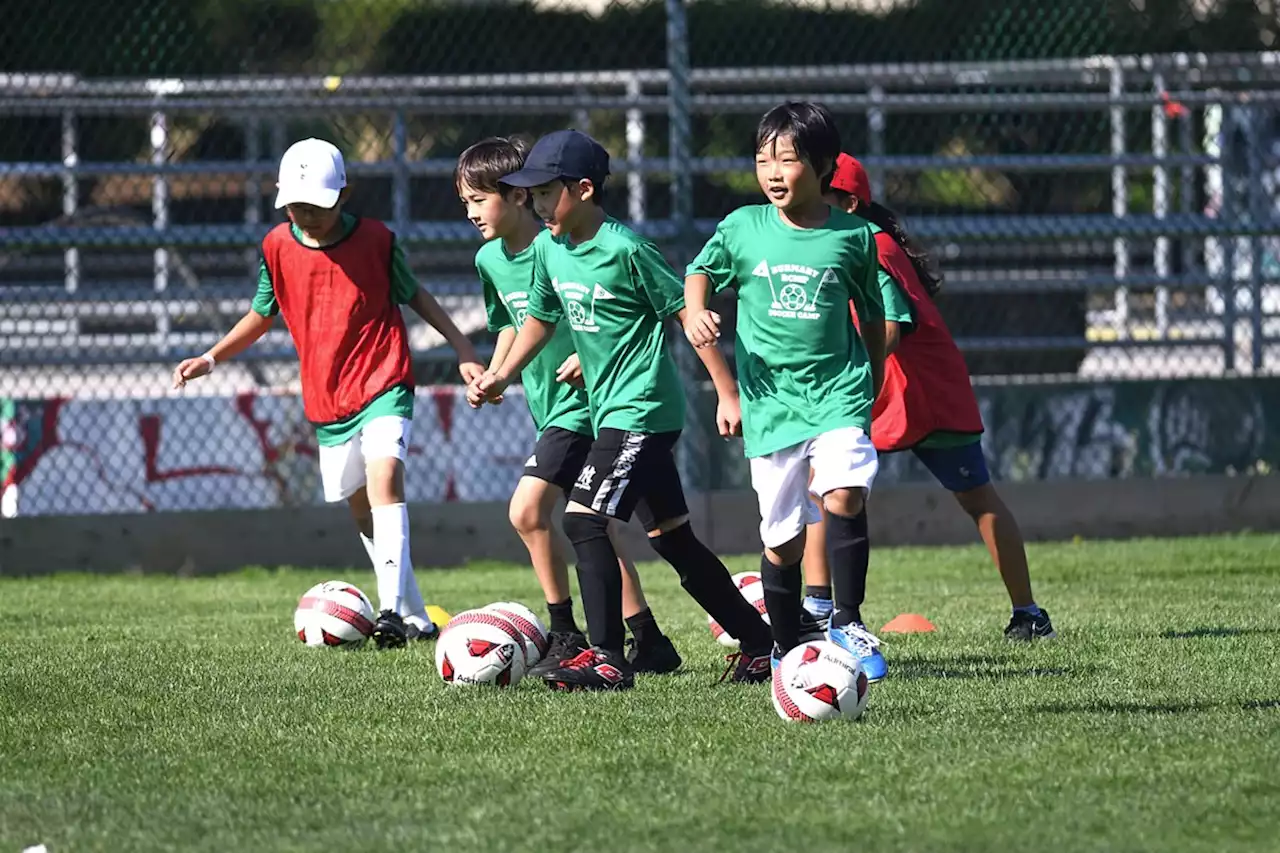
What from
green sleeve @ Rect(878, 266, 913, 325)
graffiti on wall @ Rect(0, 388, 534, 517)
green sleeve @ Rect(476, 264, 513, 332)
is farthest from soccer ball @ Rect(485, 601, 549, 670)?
graffiti on wall @ Rect(0, 388, 534, 517)

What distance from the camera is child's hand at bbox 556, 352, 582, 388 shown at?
643 cm

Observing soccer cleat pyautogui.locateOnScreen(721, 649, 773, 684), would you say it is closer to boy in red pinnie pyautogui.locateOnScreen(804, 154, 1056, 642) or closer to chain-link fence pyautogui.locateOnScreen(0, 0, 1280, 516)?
boy in red pinnie pyautogui.locateOnScreen(804, 154, 1056, 642)

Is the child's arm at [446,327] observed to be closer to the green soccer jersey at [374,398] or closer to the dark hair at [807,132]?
the green soccer jersey at [374,398]

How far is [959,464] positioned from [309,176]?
2.76 meters

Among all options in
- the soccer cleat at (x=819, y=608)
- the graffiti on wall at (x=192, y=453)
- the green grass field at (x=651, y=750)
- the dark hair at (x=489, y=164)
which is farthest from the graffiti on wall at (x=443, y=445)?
the dark hair at (x=489, y=164)

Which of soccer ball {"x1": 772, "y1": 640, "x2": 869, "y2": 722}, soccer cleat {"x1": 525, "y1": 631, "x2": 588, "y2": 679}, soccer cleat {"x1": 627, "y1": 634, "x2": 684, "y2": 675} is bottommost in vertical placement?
soccer cleat {"x1": 627, "y1": 634, "x2": 684, "y2": 675}

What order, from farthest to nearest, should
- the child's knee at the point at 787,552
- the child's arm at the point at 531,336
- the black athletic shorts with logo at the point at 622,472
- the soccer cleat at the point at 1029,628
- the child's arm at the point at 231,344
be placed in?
the child's arm at the point at 231,344 < the soccer cleat at the point at 1029,628 < the child's arm at the point at 531,336 < the black athletic shorts with logo at the point at 622,472 < the child's knee at the point at 787,552

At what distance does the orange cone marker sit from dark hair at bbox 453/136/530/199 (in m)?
2.35

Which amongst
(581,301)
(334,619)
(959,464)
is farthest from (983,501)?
(334,619)

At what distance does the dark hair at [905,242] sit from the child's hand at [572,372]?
3.88 feet

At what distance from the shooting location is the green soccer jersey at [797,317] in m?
5.83

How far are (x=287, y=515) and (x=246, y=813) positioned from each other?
Result: 685 cm

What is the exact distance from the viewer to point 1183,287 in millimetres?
13023

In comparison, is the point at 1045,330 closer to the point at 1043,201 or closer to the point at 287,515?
the point at 1043,201
